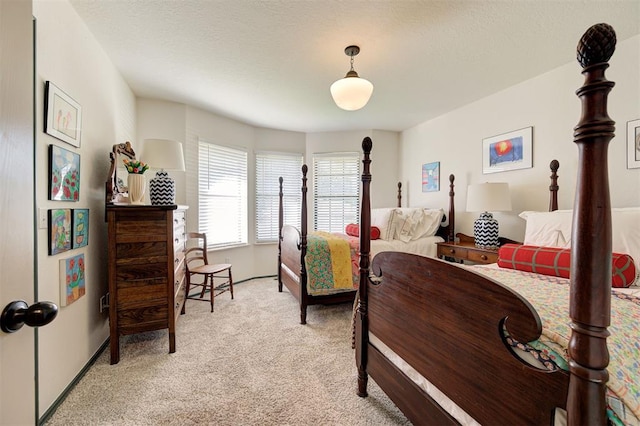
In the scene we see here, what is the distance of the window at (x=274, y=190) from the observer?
4629 mm

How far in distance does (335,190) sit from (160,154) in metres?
2.88

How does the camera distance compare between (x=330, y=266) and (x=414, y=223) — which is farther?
(x=414, y=223)

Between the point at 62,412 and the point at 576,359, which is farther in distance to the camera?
the point at 62,412

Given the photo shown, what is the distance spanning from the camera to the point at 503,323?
852 millimetres

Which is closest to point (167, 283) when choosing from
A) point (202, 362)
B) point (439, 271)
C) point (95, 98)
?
point (202, 362)

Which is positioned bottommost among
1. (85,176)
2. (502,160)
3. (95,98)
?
(85,176)

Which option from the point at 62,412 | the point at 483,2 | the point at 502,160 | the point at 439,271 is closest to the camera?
the point at 439,271

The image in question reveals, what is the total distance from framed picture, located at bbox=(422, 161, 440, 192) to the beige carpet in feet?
7.96

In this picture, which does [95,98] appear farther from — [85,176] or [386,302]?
[386,302]

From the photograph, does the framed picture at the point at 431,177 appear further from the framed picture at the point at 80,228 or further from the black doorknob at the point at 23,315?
the black doorknob at the point at 23,315

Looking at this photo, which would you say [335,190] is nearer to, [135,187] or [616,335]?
[135,187]

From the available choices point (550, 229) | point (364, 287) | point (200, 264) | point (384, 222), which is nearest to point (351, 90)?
point (364, 287)

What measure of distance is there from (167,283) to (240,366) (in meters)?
0.89

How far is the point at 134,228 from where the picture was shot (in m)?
2.14
